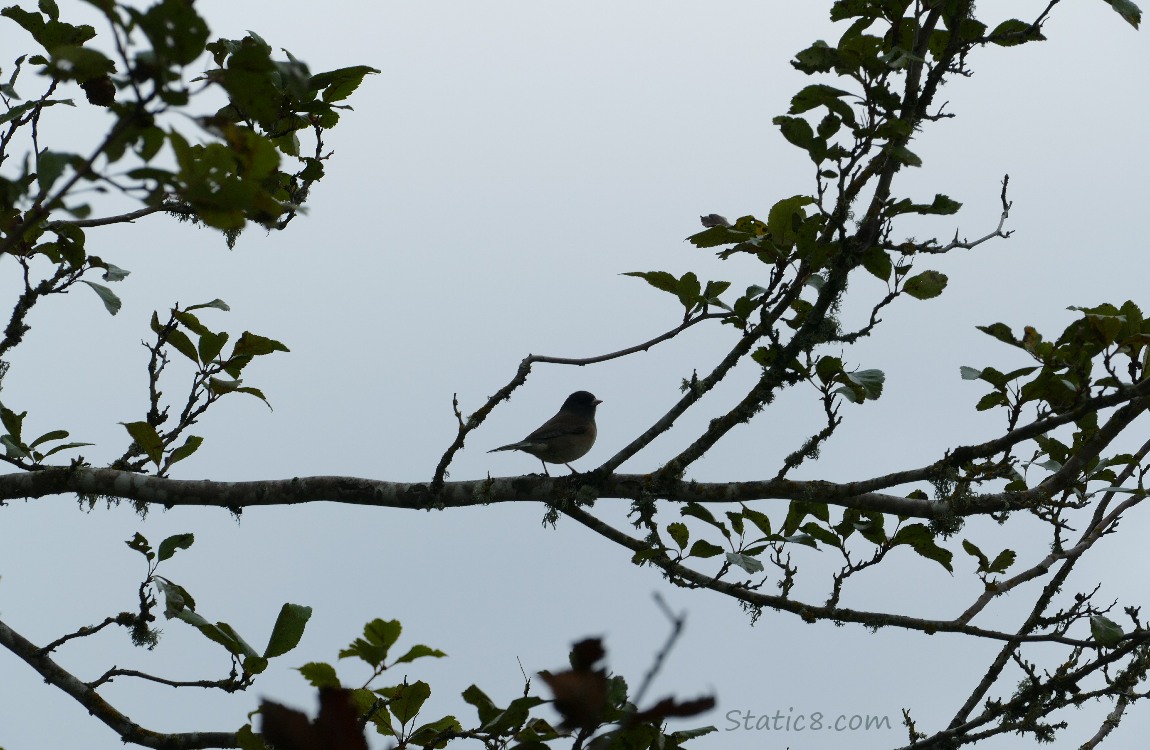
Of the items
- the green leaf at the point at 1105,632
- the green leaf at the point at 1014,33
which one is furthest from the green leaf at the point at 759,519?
the green leaf at the point at 1014,33

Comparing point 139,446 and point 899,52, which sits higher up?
point 899,52

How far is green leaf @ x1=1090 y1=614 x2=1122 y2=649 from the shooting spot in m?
4.73

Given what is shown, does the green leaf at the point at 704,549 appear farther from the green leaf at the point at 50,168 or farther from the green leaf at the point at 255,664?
the green leaf at the point at 50,168

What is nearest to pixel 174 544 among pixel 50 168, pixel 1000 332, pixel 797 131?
pixel 50 168

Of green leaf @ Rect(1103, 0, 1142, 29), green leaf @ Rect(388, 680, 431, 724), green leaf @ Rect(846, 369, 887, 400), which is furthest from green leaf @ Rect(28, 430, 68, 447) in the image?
green leaf @ Rect(1103, 0, 1142, 29)

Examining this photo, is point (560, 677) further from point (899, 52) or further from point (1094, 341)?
point (1094, 341)

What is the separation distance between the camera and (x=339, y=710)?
3.92ft

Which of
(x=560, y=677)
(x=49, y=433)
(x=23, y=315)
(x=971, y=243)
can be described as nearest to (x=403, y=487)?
(x=49, y=433)

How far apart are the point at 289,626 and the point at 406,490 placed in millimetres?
Result: 1625

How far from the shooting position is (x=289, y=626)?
3.34m

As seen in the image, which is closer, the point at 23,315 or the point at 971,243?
the point at 971,243

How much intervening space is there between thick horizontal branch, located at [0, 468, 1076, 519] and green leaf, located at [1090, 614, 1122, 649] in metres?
0.93

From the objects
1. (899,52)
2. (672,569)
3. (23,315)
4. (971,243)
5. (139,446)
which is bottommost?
(672,569)

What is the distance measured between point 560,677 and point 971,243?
3.54 m
